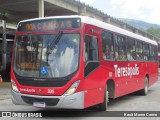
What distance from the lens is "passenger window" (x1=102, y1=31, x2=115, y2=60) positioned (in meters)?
11.7

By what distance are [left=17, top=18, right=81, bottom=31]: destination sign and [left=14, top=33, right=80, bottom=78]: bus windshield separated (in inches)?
9.7

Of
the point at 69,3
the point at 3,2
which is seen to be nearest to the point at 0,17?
the point at 3,2

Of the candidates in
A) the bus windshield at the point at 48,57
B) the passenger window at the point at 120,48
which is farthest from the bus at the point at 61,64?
the passenger window at the point at 120,48

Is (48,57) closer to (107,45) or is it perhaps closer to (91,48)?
(91,48)

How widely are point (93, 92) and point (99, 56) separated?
128 centimetres

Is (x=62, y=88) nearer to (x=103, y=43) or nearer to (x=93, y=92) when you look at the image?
(x=93, y=92)

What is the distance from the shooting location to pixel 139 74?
1655 centimetres

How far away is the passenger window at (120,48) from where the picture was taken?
13.1m

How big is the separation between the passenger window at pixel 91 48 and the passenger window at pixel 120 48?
2.30 meters

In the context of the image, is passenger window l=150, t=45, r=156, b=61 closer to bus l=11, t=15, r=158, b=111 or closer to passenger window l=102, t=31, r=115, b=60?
passenger window l=102, t=31, r=115, b=60

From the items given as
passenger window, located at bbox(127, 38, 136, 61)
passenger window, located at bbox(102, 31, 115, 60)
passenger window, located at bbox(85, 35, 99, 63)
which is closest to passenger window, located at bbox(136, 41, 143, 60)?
passenger window, located at bbox(127, 38, 136, 61)

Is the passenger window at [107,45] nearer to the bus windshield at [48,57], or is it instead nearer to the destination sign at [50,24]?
the destination sign at [50,24]

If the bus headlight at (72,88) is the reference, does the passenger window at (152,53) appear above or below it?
above

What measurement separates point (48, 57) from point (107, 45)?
282 cm
